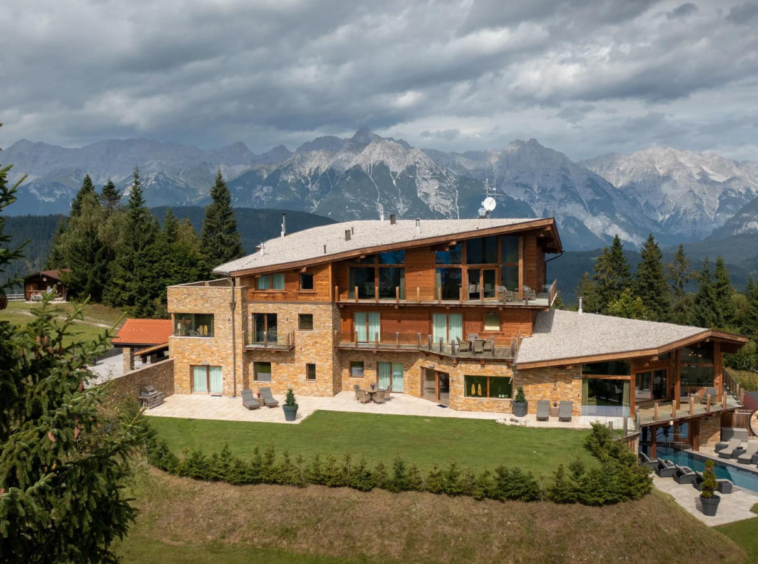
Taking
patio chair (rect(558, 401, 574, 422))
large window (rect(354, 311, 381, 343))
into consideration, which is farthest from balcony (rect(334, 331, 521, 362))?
patio chair (rect(558, 401, 574, 422))

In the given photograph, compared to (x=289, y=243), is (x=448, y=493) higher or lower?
lower

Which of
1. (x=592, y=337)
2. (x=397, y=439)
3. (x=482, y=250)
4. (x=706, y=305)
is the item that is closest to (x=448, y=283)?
(x=482, y=250)

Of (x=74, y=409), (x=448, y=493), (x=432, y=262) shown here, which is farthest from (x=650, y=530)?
(x=74, y=409)

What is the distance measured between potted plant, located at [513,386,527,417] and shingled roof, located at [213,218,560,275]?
747 centimetres

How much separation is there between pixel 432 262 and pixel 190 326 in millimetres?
12646

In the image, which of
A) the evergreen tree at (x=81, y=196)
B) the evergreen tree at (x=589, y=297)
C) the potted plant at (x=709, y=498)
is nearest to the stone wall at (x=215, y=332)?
the potted plant at (x=709, y=498)

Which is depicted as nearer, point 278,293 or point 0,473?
point 0,473

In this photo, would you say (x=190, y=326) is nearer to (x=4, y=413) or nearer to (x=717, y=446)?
(x=4, y=413)

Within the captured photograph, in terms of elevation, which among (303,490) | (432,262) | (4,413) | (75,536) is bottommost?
(303,490)

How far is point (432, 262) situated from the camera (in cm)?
2850

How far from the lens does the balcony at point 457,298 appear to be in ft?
90.5

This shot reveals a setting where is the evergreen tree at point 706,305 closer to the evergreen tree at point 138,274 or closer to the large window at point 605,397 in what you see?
the large window at point 605,397

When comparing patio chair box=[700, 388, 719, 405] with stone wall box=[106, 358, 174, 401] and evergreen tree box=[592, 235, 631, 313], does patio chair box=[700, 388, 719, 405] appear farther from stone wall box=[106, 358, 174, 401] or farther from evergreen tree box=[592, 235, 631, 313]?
evergreen tree box=[592, 235, 631, 313]

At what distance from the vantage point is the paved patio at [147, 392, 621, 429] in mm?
25328
